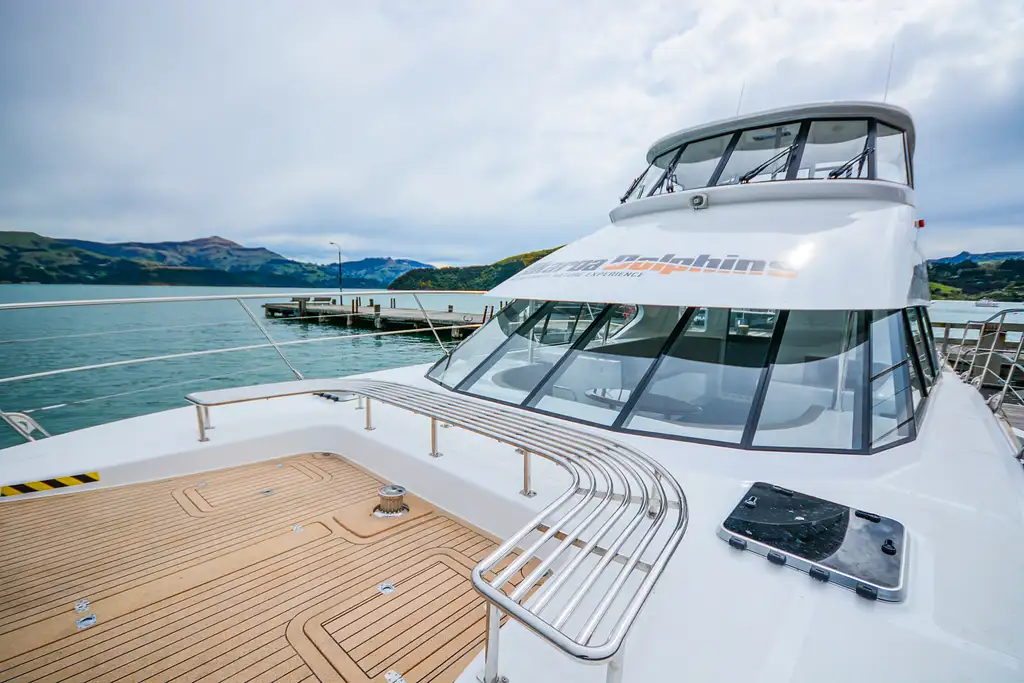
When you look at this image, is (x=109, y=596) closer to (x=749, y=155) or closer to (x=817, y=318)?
(x=817, y=318)

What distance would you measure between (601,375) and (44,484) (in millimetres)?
3272

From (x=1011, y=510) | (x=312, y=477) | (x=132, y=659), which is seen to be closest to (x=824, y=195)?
(x=1011, y=510)

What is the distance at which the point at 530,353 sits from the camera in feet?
11.6

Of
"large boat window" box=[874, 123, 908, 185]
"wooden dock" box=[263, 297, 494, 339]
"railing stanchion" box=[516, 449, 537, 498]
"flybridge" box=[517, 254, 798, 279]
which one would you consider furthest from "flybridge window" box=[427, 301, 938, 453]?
"wooden dock" box=[263, 297, 494, 339]

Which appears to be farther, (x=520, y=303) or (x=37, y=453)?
(x=520, y=303)

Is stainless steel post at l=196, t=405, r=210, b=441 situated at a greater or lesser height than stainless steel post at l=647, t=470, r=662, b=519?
lesser

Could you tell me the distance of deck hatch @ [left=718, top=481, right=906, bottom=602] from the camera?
1.47 meters

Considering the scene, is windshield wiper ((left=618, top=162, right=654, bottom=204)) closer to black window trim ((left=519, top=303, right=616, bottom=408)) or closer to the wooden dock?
black window trim ((left=519, top=303, right=616, bottom=408))

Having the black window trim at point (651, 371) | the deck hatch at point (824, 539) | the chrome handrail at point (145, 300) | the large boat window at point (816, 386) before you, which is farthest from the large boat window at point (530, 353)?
the deck hatch at point (824, 539)

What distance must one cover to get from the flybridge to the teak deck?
1767mm

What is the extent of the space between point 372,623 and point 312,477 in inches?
57.4

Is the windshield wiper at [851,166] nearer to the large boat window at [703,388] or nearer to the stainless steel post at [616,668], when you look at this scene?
the large boat window at [703,388]

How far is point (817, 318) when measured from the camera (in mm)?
2791

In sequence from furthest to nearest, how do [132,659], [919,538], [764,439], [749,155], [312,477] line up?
[749,155], [312,477], [764,439], [919,538], [132,659]
